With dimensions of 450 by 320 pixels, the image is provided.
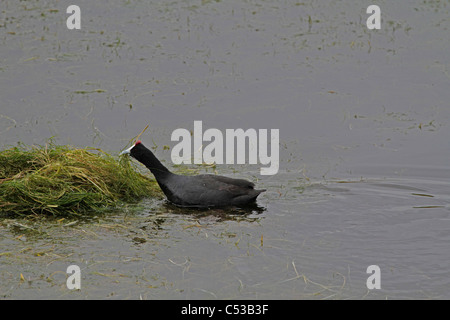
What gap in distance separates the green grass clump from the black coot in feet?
1.33

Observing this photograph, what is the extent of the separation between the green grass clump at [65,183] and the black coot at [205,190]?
404mm

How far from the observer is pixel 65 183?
10.5 metres

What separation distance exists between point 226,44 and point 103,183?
7150mm

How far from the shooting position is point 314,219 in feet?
33.1

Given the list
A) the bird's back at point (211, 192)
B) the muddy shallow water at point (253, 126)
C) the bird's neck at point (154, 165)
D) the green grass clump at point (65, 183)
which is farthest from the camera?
the bird's neck at point (154, 165)

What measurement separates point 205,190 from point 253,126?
3377 millimetres

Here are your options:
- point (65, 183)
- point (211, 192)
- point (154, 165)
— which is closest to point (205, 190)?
point (211, 192)

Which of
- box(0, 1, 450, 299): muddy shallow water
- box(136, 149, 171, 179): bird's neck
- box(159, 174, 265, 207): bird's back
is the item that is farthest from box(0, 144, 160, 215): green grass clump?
box(159, 174, 265, 207): bird's back

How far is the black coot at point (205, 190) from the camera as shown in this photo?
10.8 meters

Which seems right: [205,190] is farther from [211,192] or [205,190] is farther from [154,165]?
[154,165]

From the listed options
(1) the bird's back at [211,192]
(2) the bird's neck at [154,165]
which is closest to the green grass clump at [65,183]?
(2) the bird's neck at [154,165]

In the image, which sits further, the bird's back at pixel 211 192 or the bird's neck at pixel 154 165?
the bird's neck at pixel 154 165

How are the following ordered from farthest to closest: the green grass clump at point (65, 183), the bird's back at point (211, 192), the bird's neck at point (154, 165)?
the bird's neck at point (154, 165), the bird's back at point (211, 192), the green grass clump at point (65, 183)

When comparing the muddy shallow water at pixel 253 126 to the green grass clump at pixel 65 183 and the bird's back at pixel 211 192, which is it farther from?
the green grass clump at pixel 65 183
